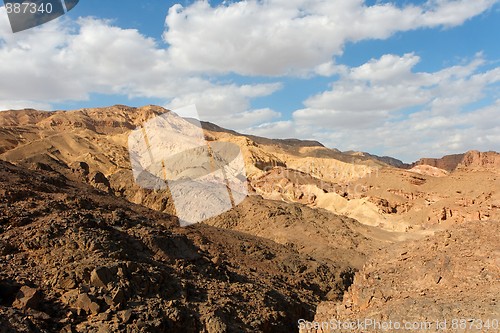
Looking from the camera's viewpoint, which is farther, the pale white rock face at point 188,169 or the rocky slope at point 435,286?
the pale white rock face at point 188,169

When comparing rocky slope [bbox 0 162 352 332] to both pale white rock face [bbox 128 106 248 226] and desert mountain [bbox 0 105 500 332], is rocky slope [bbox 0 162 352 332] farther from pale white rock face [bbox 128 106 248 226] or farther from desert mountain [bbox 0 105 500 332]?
pale white rock face [bbox 128 106 248 226]

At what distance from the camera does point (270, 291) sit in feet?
38.7

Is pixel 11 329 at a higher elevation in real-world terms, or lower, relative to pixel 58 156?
lower

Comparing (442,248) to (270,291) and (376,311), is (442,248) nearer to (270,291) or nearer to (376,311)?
(376,311)

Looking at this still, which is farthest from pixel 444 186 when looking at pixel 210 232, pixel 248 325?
pixel 248 325

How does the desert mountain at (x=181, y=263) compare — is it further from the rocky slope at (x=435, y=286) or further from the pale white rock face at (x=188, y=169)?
the pale white rock face at (x=188, y=169)

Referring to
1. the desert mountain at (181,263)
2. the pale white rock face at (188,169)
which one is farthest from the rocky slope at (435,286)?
the pale white rock face at (188,169)

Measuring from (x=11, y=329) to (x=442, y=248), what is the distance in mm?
7486

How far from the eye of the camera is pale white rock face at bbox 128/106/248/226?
989 inches

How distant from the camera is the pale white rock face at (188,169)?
82.4 feet

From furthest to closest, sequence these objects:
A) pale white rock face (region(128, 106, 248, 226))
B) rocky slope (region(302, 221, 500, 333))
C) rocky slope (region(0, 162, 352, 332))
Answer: pale white rock face (region(128, 106, 248, 226))
rocky slope (region(0, 162, 352, 332))
rocky slope (region(302, 221, 500, 333))

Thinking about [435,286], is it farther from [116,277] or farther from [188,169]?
[188,169]

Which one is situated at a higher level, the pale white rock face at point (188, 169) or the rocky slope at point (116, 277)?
the pale white rock face at point (188, 169)

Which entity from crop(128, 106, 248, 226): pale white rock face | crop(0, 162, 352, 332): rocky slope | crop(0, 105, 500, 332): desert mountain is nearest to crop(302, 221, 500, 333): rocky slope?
crop(0, 105, 500, 332): desert mountain
